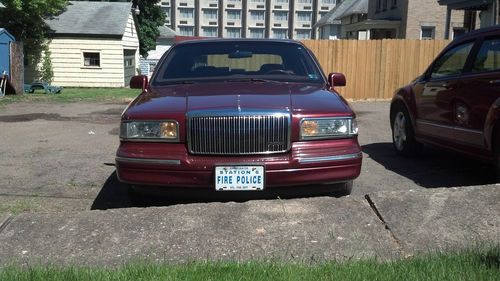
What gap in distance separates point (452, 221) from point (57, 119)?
10693 mm

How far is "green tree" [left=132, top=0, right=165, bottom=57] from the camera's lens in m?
41.5

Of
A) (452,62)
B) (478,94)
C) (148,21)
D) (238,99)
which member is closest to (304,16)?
(148,21)

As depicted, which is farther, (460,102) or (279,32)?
(279,32)

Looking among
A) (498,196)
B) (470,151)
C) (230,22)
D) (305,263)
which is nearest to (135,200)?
(305,263)

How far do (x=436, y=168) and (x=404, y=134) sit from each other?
33.6 inches

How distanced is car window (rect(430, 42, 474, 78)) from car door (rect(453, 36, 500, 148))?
0.95 feet

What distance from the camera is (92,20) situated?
28.8m

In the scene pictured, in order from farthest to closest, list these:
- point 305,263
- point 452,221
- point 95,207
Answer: point 95,207, point 452,221, point 305,263

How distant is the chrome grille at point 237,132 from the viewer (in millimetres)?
4336

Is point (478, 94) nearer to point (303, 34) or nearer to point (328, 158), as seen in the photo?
point (328, 158)

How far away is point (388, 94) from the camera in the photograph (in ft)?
59.6

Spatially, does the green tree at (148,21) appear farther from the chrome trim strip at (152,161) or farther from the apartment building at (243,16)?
the apartment building at (243,16)

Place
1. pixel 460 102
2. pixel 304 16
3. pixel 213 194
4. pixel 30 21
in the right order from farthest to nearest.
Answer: pixel 304 16
pixel 30 21
pixel 460 102
pixel 213 194

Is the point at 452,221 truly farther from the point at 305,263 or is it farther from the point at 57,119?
the point at 57,119
